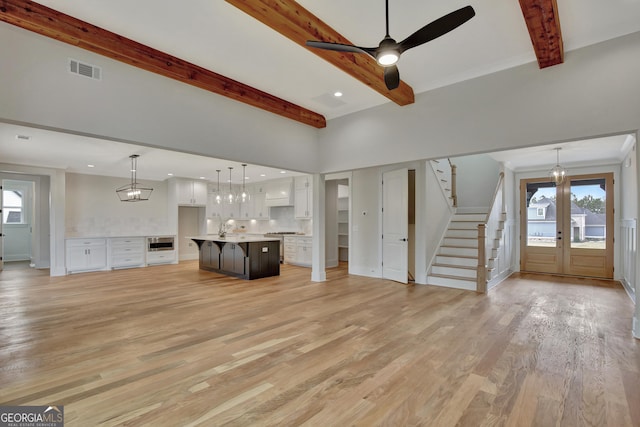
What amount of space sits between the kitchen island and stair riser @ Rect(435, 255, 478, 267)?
3.73 metres

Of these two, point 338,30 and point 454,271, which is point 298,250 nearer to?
point 454,271

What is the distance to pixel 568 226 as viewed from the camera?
300 inches

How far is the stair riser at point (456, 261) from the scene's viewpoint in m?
6.20

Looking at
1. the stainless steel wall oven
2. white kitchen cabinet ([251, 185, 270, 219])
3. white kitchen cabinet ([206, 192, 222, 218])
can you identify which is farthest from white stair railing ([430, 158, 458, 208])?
the stainless steel wall oven

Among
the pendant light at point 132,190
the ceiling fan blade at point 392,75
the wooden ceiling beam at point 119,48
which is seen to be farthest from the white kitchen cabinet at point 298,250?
the ceiling fan blade at point 392,75

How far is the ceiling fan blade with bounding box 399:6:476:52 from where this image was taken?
82.9 inches

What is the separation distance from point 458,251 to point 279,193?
570 centimetres

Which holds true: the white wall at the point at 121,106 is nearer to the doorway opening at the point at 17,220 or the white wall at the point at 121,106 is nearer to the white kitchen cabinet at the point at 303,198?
the white kitchen cabinet at the point at 303,198

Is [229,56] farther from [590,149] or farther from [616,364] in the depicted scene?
[590,149]

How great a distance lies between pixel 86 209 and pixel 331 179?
7.18 meters

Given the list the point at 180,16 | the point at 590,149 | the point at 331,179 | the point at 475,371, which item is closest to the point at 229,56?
the point at 180,16

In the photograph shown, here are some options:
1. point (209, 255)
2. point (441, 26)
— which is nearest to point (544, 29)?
point (441, 26)

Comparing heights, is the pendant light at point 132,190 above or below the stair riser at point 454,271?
above

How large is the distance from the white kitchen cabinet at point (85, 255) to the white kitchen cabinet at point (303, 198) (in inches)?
211
